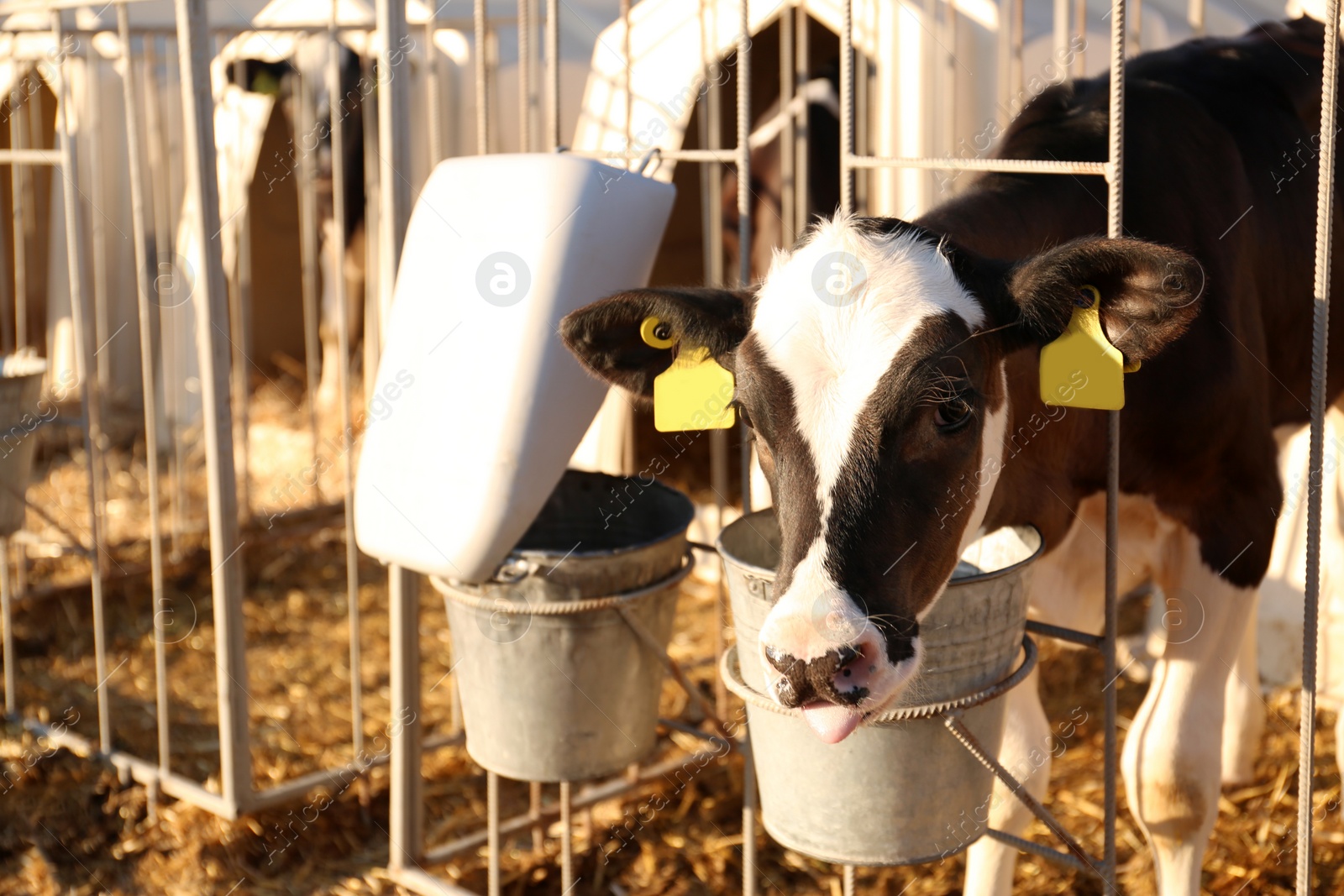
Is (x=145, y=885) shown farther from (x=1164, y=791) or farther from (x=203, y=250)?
(x=1164, y=791)

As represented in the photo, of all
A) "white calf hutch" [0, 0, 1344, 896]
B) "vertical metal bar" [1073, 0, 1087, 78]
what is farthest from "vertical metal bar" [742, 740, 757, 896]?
"vertical metal bar" [1073, 0, 1087, 78]

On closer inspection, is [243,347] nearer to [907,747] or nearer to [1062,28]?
[1062,28]

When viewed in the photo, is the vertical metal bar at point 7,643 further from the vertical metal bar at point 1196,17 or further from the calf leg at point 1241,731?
the vertical metal bar at point 1196,17

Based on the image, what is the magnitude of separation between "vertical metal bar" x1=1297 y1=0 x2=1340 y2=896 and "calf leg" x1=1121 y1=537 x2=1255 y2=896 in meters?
0.70

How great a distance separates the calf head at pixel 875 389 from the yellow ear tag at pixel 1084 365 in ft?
0.06

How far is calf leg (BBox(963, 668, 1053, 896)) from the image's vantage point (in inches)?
115

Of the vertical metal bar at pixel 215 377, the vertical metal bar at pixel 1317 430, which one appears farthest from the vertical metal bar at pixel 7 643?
the vertical metal bar at pixel 1317 430

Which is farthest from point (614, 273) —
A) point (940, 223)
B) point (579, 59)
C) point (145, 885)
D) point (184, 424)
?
point (184, 424)

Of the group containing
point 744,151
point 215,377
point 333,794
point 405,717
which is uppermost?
point 744,151

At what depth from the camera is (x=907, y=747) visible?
211 cm

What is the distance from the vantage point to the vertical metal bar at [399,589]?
3033mm

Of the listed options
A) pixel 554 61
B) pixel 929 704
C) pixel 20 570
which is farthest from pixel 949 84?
pixel 20 570

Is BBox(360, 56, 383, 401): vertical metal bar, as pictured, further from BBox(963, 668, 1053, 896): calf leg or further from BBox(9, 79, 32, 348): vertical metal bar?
BBox(963, 668, 1053, 896): calf leg

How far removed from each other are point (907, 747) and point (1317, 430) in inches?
31.4
